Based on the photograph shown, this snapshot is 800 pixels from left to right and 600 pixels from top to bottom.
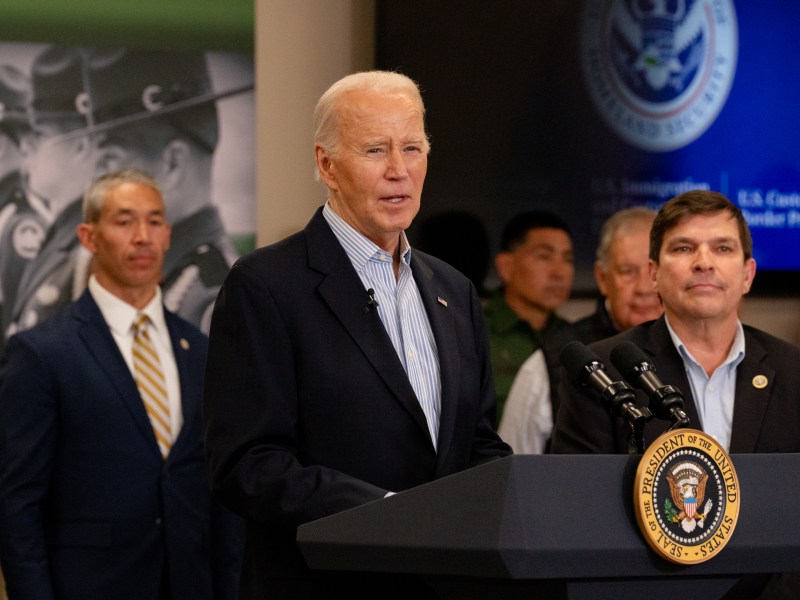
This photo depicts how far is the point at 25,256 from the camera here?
13.2ft

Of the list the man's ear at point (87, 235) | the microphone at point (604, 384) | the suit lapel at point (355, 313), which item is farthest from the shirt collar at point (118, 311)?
the microphone at point (604, 384)

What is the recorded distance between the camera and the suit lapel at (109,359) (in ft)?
11.2

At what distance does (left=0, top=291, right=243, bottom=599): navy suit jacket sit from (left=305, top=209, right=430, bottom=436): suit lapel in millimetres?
1337

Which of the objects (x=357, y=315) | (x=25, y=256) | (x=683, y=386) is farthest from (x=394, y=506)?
(x=25, y=256)

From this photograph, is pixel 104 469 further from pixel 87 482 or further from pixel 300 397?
pixel 300 397

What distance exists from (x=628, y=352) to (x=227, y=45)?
2.71 m

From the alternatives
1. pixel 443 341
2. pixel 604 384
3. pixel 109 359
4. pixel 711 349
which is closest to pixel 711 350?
pixel 711 349

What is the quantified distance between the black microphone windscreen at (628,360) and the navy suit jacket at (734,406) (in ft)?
2.16

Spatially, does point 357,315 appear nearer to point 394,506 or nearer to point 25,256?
point 394,506

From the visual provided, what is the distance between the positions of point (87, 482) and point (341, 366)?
1469 millimetres

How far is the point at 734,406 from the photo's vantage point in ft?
8.71

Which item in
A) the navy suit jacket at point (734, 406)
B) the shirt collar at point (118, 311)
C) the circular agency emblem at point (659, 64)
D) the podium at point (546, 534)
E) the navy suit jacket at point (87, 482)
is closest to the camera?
the podium at point (546, 534)

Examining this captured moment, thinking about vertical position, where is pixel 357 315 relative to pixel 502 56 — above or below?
below

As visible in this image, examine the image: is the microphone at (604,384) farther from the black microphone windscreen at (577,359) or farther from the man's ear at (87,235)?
the man's ear at (87,235)
